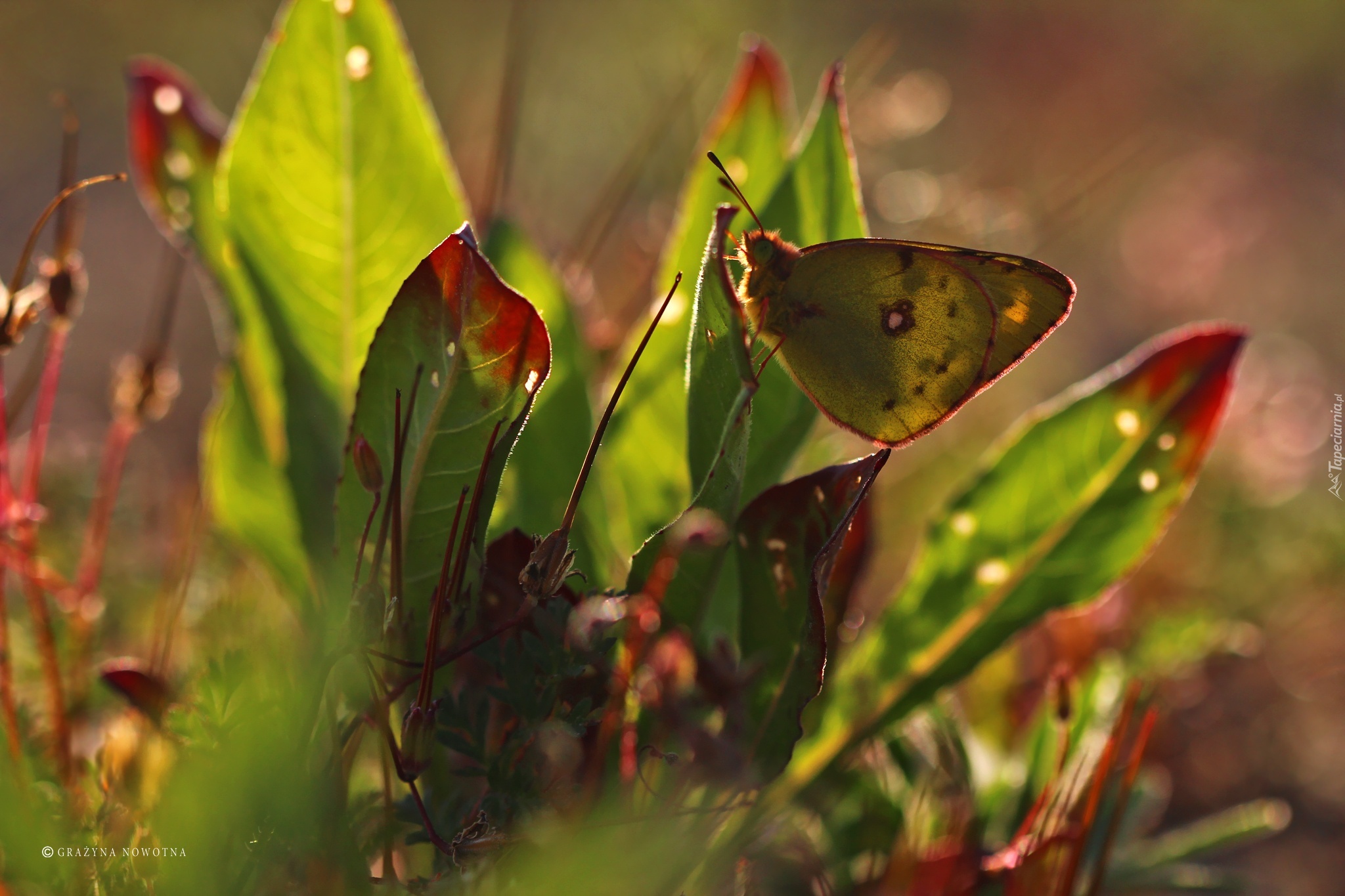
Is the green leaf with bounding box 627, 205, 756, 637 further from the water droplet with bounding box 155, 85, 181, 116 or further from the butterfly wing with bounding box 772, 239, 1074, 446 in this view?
the water droplet with bounding box 155, 85, 181, 116

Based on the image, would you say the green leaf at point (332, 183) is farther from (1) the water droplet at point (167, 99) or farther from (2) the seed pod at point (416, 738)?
(2) the seed pod at point (416, 738)

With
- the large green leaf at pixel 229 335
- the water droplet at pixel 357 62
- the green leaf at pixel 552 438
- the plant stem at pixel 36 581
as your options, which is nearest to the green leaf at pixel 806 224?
the green leaf at pixel 552 438

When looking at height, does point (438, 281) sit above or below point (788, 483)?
above

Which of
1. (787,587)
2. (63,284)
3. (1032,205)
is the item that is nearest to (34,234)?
(63,284)

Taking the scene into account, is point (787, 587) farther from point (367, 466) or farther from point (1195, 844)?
point (1195, 844)

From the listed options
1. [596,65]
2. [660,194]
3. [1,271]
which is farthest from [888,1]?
[1,271]

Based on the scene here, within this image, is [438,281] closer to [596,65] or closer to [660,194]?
[660,194]

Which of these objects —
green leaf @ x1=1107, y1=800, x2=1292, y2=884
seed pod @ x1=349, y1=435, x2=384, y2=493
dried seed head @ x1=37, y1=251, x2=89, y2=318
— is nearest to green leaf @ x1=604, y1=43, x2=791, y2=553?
seed pod @ x1=349, y1=435, x2=384, y2=493
